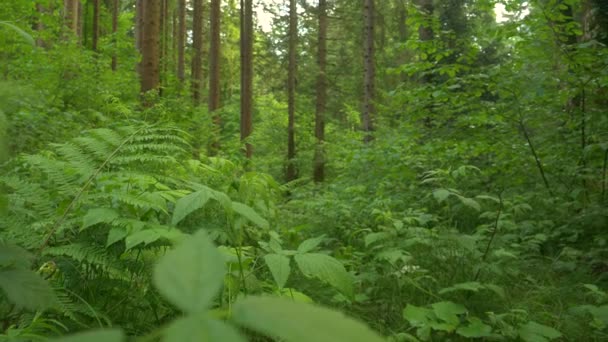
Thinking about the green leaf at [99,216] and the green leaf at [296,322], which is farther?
the green leaf at [99,216]

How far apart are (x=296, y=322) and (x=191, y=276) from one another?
4.2 inches

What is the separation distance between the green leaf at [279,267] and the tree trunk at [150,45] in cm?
652

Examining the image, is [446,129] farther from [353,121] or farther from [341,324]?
[353,121]

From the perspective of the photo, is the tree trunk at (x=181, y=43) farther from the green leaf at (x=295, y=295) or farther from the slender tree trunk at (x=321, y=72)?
the green leaf at (x=295, y=295)

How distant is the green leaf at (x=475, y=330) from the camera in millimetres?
2033

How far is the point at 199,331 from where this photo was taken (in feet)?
1.26

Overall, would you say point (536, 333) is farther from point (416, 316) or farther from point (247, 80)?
point (247, 80)

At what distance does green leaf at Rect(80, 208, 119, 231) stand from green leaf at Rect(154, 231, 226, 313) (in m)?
1.43

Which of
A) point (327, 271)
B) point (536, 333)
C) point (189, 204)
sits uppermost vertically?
point (189, 204)

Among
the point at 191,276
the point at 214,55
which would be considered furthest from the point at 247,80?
the point at 191,276

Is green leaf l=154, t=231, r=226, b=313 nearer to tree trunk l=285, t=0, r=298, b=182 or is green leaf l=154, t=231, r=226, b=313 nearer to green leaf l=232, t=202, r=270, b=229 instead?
green leaf l=232, t=202, r=270, b=229

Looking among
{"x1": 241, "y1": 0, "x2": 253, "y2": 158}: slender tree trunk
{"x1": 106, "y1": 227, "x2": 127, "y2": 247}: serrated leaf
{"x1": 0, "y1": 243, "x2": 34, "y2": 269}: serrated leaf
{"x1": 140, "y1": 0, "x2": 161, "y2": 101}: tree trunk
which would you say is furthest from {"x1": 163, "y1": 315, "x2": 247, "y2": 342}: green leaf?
{"x1": 241, "y1": 0, "x2": 253, "y2": 158}: slender tree trunk

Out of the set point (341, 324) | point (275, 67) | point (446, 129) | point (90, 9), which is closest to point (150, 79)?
point (446, 129)

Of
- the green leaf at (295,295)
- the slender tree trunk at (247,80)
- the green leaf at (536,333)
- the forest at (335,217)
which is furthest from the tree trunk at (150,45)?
the green leaf at (536,333)
